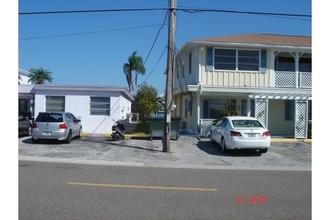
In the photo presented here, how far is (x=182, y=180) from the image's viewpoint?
8992mm

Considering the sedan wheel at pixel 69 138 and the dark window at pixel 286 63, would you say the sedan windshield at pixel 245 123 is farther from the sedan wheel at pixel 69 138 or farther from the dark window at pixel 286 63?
the dark window at pixel 286 63

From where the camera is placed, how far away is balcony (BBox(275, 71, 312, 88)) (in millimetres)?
21609

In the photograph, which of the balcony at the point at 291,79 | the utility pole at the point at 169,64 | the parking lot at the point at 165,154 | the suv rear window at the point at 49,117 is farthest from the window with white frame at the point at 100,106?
the balcony at the point at 291,79

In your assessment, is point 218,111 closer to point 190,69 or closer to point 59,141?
point 190,69

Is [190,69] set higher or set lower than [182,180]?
higher

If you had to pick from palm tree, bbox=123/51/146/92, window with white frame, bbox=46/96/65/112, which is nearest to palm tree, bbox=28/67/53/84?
palm tree, bbox=123/51/146/92

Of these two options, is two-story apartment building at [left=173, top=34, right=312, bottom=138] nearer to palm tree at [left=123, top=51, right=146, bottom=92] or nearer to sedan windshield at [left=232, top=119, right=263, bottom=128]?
sedan windshield at [left=232, top=119, right=263, bottom=128]

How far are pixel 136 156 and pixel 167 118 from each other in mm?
2254

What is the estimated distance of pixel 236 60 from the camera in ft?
69.5

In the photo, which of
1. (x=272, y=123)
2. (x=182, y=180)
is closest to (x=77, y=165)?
(x=182, y=180)

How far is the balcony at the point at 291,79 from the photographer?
70.9 feet

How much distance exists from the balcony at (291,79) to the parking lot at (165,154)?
456 centimetres

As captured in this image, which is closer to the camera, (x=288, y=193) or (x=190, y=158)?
(x=288, y=193)

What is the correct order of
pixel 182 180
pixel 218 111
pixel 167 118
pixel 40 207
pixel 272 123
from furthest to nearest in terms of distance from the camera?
pixel 272 123 → pixel 218 111 → pixel 167 118 → pixel 182 180 → pixel 40 207
